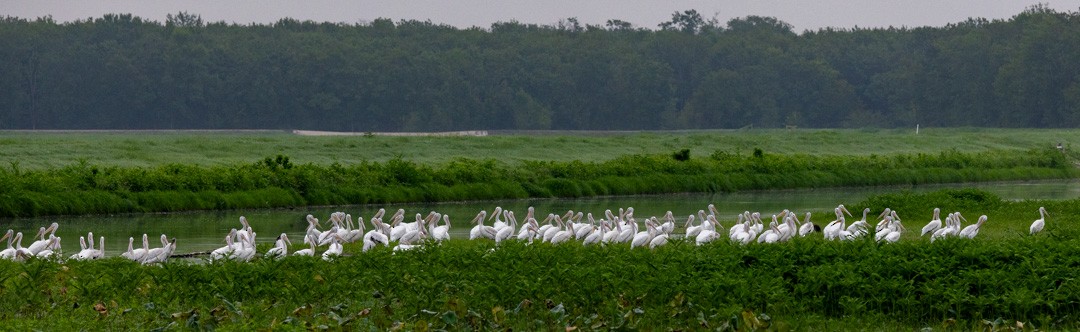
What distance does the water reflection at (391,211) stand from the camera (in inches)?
1098

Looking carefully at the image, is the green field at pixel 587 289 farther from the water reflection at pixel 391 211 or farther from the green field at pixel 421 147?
the green field at pixel 421 147

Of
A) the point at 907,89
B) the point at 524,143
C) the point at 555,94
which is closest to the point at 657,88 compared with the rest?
the point at 555,94

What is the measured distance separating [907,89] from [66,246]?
96605 mm

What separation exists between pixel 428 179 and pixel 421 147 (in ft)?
54.2

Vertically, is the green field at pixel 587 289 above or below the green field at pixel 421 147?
above

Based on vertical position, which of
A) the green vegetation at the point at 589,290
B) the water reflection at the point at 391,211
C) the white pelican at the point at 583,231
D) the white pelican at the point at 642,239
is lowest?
the water reflection at the point at 391,211

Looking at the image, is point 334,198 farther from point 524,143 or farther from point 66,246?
point 524,143

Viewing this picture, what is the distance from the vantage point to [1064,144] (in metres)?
78.3

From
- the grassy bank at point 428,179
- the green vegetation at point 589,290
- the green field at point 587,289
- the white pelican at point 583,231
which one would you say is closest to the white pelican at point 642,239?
the white pelican at point 583,231

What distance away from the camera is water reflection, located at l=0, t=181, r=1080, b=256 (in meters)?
27.9

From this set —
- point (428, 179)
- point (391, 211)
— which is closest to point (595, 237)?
point (391, 211)

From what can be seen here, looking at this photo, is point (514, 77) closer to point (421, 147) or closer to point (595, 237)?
point (421, 147)

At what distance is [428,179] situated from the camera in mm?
41969

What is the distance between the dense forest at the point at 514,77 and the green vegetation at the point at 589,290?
283 feet
